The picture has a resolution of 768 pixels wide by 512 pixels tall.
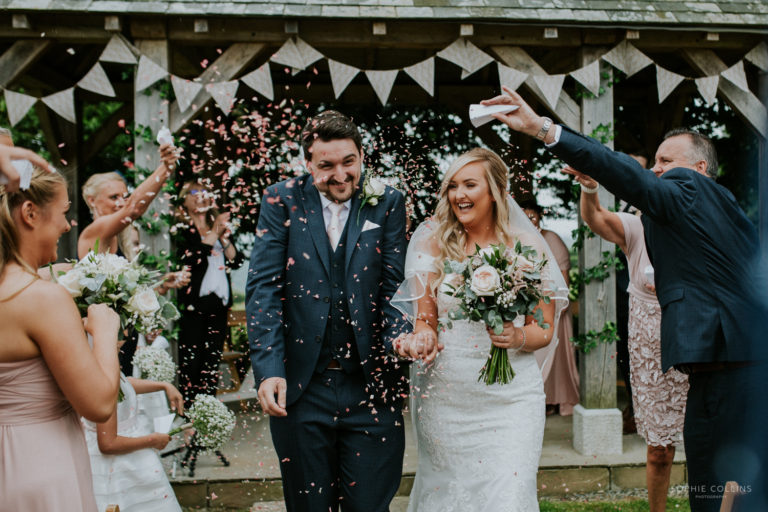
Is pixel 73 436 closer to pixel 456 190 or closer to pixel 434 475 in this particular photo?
pixel 434 475

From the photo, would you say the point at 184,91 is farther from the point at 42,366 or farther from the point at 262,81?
the point at 42,366

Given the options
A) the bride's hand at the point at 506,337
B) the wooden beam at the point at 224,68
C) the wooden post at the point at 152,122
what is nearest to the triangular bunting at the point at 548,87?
the wooden beam at the point at 224,68

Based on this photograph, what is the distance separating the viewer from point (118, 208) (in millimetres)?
3949

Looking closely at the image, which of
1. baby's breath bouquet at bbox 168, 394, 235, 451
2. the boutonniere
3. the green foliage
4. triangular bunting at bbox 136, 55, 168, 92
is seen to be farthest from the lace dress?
triangular bunting at bbox 136, 55, 168, 92

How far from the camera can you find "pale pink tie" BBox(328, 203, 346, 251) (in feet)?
9.68

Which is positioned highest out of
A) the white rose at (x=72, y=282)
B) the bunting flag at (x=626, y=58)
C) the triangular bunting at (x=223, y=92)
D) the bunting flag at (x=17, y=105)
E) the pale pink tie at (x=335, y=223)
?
the bunting flag at (x=626, y=58)

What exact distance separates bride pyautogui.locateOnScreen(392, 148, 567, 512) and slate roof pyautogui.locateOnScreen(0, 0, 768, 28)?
89.3 inches

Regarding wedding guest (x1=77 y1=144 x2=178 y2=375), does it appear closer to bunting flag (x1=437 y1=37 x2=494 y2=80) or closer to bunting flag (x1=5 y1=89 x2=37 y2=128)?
bunting flag (x1=5 y1=89 x2=37 y2=128)

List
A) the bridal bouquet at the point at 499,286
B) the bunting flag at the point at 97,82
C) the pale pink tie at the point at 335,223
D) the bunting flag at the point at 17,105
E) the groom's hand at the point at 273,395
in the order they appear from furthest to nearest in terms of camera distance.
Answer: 1. the bunting flag at the point at 97,82
2. the bunting flag at the point at 17,105
3. the pale pink tie at the point at 335,223
4. the bridal bouquet at the point at 499,286
5. the groom's hand at the point at 273,395

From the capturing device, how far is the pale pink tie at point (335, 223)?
9.68 feet

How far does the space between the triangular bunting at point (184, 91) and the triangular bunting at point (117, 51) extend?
0.41 m

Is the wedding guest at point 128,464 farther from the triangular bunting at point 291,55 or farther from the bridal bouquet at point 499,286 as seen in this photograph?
the triangular bunting at point 291,55

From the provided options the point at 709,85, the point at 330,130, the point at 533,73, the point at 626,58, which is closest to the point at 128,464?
the point at 330,130

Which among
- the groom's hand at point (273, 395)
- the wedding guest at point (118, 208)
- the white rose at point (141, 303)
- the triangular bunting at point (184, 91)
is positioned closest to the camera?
the white rose at point (141, 303)
